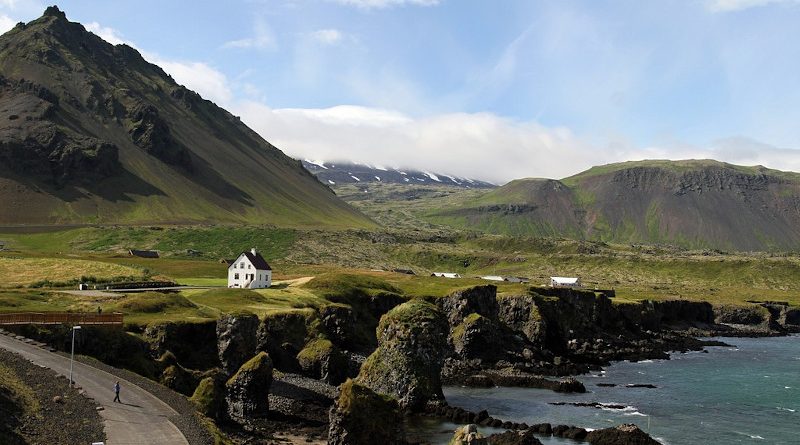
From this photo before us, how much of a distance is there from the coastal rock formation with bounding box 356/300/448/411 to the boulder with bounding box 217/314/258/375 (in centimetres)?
1286

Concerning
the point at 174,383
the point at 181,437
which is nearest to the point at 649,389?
the point at 174,383

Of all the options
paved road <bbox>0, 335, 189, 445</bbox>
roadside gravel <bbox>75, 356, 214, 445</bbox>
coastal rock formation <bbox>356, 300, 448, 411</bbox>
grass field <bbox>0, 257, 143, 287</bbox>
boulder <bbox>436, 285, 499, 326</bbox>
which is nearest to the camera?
paved road <bbox>0, 335, 189, 445</bbox>

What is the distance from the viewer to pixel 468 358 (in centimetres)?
9850

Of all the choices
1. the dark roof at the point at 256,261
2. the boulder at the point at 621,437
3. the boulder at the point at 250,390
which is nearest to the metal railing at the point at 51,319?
the boulder at the point at 250,390

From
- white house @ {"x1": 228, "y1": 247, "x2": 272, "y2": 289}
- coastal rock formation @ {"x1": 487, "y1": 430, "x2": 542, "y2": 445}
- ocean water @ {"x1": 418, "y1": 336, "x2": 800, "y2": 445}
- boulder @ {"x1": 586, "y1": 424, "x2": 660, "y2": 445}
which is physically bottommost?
ocean water @ {"x1": 418, "y1": 336, "x2": 800, "y2": 445}

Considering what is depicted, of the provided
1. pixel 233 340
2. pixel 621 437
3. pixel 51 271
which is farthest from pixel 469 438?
pixel 51 271

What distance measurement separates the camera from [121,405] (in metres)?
43.2

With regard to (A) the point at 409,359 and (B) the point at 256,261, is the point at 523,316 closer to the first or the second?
(B) the point at 256,261

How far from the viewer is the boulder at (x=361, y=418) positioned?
48.6m

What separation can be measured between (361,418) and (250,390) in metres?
14.1

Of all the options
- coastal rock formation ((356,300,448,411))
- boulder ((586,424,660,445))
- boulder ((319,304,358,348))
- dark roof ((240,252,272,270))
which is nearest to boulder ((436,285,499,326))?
boulder ((319,304,358,348))

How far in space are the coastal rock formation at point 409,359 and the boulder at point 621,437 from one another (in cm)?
1683

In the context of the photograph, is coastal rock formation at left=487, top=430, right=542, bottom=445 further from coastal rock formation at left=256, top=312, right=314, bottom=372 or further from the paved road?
coastal rock formation at left=256, top=312, right=314, bottom=372

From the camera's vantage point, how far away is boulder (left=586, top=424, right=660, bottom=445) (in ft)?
181
